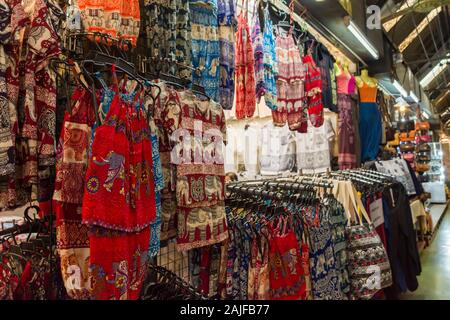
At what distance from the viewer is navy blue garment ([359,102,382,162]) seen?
491cm

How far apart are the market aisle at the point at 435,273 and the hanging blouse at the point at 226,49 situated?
335 cm

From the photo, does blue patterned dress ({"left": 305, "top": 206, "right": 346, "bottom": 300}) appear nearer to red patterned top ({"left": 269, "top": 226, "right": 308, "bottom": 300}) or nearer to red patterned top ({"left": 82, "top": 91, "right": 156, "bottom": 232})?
red patterned top ({"left": 269, "top": 226, "right": 308, "bottom": 300})

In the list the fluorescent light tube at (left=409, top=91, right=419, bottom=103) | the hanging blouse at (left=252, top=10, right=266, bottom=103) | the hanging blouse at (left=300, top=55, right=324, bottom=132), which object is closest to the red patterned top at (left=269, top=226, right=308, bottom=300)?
the hanging blouse at (left=252, top=10, right=266, bottom=103)

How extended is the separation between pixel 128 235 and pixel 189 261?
875mm

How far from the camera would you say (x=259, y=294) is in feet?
5.72

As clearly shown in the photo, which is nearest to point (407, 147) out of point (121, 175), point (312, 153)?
point (312, 153)

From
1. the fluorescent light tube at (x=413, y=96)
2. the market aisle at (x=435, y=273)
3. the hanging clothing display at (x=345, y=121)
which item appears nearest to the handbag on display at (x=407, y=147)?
the fluorescent light tube at (x=413, y=96)

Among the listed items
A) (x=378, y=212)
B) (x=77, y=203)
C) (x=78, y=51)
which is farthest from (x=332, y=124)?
(x=77, y=203)

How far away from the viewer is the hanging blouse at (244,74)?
249 centimetres

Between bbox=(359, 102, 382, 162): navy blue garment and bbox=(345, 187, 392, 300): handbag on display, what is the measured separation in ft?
8.59

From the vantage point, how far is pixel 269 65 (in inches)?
105

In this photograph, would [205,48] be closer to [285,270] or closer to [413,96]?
[285,270]

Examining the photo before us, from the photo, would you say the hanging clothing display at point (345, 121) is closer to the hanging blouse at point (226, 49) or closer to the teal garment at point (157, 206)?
the hanging blouse at point (226, 49)

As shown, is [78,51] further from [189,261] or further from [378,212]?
[378,212]
